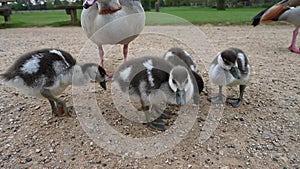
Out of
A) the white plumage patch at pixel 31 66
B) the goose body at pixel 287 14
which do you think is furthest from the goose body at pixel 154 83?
the goose body at pixel 287 14

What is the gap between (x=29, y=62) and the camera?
1914mm

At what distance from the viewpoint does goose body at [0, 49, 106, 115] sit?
74.0 inches

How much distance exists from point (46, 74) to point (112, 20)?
85 cm

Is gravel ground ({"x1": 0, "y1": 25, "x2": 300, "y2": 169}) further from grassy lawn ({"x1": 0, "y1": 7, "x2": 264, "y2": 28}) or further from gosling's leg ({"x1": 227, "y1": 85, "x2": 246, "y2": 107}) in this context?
grassy lawn ({"x1": 0, "y1": 7, "x2": 264, "y2": 28})

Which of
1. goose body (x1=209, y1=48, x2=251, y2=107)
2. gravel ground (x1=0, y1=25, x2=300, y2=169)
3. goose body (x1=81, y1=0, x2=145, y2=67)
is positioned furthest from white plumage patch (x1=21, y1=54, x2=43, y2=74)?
goose body (x1=209, y1=48, x2=251, y2=107)

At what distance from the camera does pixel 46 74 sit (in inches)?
75.0

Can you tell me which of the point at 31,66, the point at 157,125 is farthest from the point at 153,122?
the point at 31,66

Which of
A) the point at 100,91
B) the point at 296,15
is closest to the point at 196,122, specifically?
the point at 100,91

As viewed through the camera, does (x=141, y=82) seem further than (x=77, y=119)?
No

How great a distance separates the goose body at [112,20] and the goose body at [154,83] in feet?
1.69

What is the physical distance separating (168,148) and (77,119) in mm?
804

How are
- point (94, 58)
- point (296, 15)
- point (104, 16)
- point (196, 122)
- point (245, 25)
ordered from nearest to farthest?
1. point (196, 122)
2. point (104, 16)
3. point (94, 58)
4. point (296, 15)
5. point (245, 25)

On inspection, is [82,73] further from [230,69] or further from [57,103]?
[230,69]

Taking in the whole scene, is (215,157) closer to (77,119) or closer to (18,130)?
(77,119)
